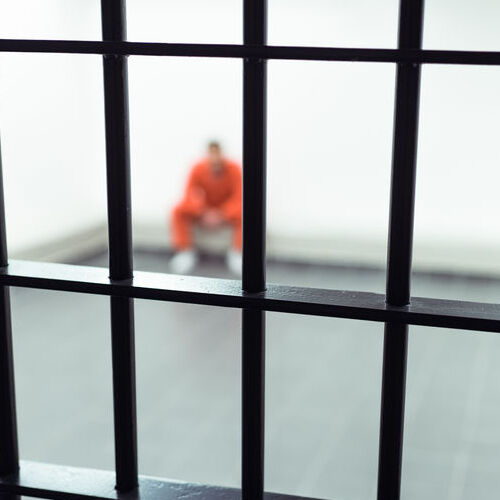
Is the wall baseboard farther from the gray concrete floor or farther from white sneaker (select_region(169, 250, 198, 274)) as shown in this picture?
the gray concrete floor


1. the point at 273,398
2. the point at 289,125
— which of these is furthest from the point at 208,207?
the point at 273,398

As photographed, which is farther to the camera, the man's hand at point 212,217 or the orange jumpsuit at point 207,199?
the man's hand at point 212,217

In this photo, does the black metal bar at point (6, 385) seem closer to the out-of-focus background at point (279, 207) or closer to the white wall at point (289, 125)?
the out-of-focus background at point (279, 207)

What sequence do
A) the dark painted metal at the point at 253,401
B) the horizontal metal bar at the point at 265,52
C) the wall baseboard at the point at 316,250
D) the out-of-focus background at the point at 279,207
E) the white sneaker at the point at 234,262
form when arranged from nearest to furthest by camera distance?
the horizontal metal bar at the point at 265,52
the dark painted metal at the point at 253,401
the out-of-focus background at the point at 279,207
the wall baseboard at the point at 316,250
the white sneaker at the point at 234,262

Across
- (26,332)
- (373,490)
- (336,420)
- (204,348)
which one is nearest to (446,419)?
(336,420)

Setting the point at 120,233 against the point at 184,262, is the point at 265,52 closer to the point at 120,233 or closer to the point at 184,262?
the point at 120,233

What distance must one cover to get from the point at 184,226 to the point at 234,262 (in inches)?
20.0

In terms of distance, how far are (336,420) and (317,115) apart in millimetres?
3097

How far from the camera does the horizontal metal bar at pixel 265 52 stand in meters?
0.61

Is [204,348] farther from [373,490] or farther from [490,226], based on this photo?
[490,226]

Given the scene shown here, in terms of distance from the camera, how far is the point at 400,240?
0.68 meters

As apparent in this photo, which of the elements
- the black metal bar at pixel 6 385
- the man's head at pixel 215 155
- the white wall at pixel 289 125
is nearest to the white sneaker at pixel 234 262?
the white wall at pixel 289 125

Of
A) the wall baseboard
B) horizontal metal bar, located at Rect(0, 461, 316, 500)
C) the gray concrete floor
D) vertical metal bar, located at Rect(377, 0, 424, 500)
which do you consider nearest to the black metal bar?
horizontal metal bar, located at Rect(0, 461, 316, 500)

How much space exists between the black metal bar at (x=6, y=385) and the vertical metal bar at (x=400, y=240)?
381 mm
